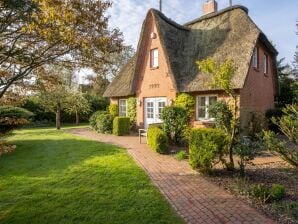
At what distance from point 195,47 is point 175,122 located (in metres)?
6.89

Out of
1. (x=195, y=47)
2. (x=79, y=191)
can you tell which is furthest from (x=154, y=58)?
(x=79, y=191)

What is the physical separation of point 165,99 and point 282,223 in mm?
13433

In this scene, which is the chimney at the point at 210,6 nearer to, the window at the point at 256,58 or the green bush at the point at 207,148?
the window at the point at 256,58

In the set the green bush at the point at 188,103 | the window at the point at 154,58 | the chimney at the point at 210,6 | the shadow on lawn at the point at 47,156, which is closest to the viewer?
the shadow on lawn at the point at 47,156

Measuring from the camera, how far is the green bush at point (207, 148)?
8.27 m

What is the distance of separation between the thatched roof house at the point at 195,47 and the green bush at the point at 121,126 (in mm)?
2198

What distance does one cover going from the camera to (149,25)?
19.3 meters

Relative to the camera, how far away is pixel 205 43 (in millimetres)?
17953

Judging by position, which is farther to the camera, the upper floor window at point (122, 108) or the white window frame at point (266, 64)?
the upper floor window at point (122, 108)

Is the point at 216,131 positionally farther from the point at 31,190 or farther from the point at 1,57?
the point at 1,57

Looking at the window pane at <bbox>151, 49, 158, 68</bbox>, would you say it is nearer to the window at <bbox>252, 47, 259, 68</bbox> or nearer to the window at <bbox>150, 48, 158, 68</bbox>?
the window at <bbox>150, 48, 158, 68</bbox>

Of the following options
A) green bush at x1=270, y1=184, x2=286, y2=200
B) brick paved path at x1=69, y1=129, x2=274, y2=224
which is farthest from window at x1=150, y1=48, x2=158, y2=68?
green bush at x1=270, y1=184, x2=286, y2=200

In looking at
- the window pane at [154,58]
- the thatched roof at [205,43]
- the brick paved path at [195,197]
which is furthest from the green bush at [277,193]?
the window pane at [154,58]

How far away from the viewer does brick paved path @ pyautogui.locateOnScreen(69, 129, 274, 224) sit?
5.54m
